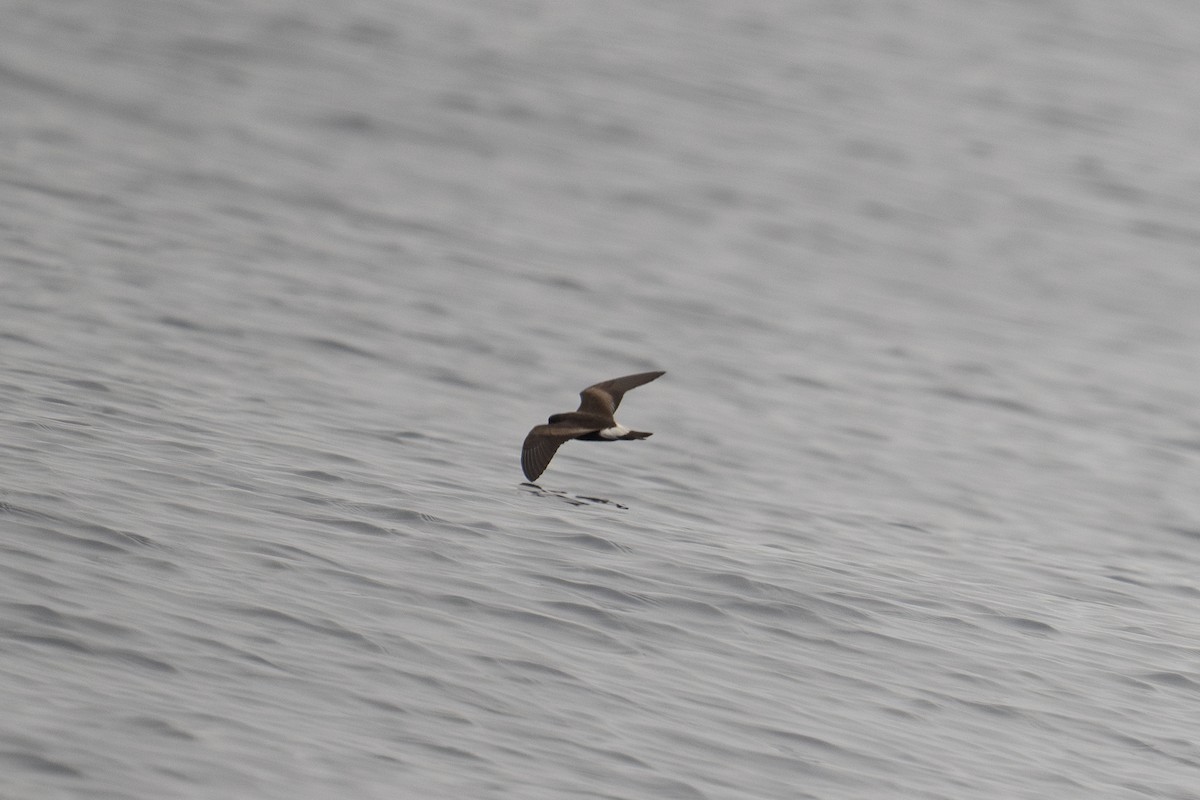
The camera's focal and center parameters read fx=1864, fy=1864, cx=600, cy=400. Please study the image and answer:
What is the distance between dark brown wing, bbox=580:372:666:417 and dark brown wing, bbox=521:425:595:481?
11.7 inches

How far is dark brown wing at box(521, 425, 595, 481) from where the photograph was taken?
11.1 m

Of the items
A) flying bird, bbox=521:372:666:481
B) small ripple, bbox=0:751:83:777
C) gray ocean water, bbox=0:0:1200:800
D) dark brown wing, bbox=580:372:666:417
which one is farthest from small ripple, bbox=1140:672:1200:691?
small ripple, bbox=0:751:83:777

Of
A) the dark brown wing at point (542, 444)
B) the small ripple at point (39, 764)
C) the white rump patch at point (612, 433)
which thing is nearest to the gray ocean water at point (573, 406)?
the small ripple at point (39, 764)

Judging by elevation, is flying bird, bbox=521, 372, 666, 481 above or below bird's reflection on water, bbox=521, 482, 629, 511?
above

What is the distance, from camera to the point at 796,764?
27.1 feet

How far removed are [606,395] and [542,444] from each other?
2.25ft

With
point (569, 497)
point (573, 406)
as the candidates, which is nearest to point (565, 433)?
point (569, 497)

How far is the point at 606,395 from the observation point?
38.3ft

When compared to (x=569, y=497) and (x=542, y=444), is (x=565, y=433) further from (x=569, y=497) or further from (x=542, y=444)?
(x=569, y=497)

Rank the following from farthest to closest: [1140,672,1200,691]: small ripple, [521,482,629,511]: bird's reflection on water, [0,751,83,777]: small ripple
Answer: [521,482,629,511]: bird's reflection on water < [1140,672,1200,691]: small ripple < [0,751,83,777]: small ripple

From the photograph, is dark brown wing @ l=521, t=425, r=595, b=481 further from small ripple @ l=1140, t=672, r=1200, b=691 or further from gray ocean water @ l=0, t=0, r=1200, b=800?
small ripple @ l=1140, t=672, r=1200, b=691

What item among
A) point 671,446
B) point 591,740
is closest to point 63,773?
point 591,740

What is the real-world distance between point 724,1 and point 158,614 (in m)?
29.7

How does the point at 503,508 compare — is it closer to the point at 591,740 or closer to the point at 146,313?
the point at 591,740
